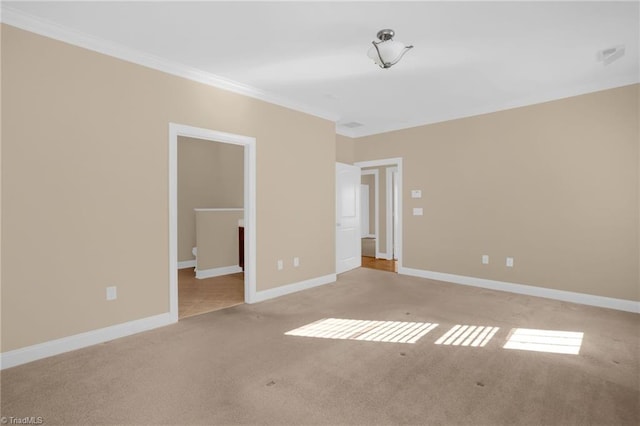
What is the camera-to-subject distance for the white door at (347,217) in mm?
6066

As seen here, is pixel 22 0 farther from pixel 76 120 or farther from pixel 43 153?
pixel 43 153

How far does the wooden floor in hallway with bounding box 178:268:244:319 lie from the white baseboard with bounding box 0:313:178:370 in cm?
36

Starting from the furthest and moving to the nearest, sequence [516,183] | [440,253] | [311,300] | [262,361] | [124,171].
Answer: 1. [440,253]
2. [516,183]
3. [311,300]
4. [124,171]
5. [262,361]

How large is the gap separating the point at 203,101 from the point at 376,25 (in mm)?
2076

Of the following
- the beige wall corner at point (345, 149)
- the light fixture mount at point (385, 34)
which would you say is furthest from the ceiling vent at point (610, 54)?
the beige wall corner at point (345, 149)

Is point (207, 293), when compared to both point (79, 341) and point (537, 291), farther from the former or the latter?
point (537, 291)

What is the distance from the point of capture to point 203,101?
3.77 metres

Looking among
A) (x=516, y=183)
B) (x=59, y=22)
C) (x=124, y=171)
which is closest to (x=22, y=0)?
(x=59, y=22)

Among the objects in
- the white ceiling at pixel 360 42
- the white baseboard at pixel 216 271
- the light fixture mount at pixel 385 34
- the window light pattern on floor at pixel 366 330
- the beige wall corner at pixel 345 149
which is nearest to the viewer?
the white ceiling at pixel 360 42

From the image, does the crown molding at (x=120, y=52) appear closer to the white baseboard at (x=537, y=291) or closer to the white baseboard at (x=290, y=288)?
the white baseboard at (x=290, y=288)

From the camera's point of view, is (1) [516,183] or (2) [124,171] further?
(1) [516,183]

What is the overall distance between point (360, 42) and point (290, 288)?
3224 mm

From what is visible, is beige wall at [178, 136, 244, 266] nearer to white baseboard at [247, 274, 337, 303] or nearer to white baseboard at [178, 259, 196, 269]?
white baseboard at [178, 259, 196, 269]

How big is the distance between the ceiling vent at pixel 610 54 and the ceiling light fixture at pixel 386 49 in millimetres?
2004
